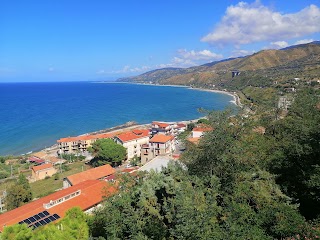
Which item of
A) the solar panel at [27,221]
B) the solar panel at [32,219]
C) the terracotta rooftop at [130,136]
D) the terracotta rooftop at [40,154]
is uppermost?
the solar panel at [27,221]

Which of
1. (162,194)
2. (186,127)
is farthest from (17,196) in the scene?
(186,127)

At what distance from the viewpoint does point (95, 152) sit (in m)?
46.5

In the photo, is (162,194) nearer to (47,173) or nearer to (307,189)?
(307,189)

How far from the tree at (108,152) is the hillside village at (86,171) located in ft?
5.54

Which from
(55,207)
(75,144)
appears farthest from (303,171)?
(75,144)

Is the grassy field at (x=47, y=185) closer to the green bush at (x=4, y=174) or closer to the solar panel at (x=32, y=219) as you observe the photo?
the green bush at (x=4, y=174)

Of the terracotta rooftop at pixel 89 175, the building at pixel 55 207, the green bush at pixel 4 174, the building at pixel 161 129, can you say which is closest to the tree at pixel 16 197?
the terracotta rooftop at pixel 89 175

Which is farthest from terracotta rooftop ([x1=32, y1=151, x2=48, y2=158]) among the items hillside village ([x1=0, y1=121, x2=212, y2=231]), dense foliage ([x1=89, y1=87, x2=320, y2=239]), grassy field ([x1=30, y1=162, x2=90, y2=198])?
dense foliage ([x1=89, y1=87, x2=320, y2=239])

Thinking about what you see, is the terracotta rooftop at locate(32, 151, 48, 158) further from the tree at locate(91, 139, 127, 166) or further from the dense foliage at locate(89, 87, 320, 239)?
the dense foliage at locate(89, 87, 320, 239)

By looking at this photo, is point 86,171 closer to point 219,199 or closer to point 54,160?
point 54,160

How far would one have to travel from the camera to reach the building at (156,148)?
149 ft

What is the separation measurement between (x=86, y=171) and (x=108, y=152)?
29.1 feet

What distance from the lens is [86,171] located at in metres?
34.6

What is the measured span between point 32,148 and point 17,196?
122ft
